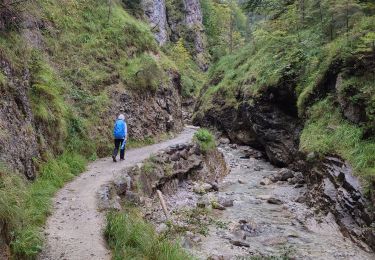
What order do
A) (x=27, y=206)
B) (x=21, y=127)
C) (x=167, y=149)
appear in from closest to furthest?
(x=27, y=206) < (x=21, y=127) < (x=167, y=149)

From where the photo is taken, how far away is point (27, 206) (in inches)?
336

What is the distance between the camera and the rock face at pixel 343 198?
12.0m

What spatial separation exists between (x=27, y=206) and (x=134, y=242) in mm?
2689

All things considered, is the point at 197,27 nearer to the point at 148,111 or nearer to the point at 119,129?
the point at 148,111

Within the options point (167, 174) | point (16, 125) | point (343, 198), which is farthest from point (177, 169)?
point (16, 125)

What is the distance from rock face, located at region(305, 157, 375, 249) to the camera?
12.0 m

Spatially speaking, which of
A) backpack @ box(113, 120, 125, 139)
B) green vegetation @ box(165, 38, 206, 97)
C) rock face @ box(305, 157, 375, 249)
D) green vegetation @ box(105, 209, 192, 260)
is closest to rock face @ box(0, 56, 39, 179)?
green vegetation @ box(105, 209, 192, 260)

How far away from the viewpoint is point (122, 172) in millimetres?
13453

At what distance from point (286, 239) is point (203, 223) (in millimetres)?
2828

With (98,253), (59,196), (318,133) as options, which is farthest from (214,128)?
(98,253)

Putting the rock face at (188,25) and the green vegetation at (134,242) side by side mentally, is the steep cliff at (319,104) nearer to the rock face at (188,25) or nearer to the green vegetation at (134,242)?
the green vegetation at (134,242)

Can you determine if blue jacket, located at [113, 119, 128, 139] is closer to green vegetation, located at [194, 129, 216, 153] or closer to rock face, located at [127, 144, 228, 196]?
rock face, located at [127, 144, 228, 196]

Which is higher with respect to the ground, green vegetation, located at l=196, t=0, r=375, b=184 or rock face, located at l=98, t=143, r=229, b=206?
green vegetation, located at l=196, t=0, r=375, b=184

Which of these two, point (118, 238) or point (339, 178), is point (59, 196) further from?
point (339, 178)
